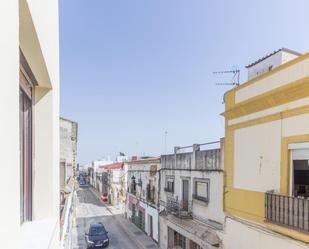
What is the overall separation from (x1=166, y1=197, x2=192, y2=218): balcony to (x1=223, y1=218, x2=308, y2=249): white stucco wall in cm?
401

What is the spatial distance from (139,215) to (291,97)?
18.2 meters

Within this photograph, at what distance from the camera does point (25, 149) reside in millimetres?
2246

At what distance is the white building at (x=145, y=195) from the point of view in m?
18.3

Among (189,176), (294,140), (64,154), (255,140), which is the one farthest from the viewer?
(64,154)

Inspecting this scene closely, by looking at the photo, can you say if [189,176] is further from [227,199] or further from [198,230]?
[227,199]

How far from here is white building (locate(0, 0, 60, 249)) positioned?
0.95 meters

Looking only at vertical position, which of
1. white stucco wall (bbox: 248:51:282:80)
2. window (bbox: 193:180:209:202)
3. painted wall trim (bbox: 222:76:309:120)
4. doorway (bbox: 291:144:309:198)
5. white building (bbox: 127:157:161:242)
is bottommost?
white building (bbox: 127:157:161:242)

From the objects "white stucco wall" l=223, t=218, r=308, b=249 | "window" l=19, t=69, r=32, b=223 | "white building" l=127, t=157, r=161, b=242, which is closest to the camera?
"window" l=19, t=69, r=32, b=223

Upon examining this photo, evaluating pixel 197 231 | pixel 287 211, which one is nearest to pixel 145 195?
pixel 197 231

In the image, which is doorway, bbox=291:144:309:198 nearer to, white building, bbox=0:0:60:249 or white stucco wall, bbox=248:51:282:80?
white stucco wall, bbox=248:51:282:80

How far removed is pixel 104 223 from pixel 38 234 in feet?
76.7

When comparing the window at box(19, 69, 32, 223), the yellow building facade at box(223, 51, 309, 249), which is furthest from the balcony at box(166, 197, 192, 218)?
the window at box(19, 69, 32, 223)
